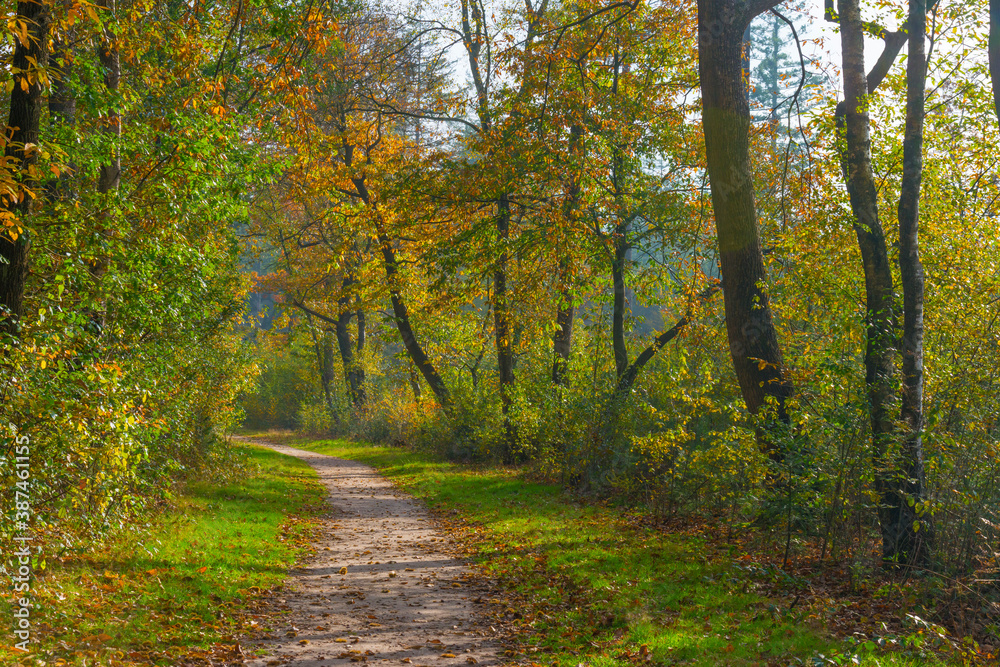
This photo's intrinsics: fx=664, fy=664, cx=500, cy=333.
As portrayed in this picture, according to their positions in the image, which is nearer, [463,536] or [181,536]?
[181,536]

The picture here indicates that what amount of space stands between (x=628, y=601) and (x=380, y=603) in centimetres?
269

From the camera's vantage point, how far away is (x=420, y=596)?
7.63m

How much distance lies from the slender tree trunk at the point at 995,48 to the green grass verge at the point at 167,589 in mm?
8546

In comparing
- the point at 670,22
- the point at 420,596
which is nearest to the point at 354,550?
the point at 420,596

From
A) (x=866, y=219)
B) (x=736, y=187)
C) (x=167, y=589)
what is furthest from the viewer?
(x=736, y=187)

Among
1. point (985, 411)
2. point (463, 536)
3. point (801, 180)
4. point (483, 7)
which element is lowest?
point (463, 536)

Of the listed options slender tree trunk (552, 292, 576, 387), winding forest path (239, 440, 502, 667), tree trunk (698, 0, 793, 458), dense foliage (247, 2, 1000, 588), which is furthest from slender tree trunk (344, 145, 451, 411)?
tree trunk (698, 0, 793, 458)

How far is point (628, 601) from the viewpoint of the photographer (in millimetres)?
6926

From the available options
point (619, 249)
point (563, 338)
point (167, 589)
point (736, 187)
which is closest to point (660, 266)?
point (619, 249)

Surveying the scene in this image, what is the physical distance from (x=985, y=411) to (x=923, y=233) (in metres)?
4.32

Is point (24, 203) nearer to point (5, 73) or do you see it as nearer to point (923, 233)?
point (5, 73)

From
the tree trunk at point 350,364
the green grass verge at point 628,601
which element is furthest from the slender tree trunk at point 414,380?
the green grass verge at point 628,601

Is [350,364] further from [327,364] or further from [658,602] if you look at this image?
[658,602]

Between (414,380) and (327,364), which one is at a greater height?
(327,364)
